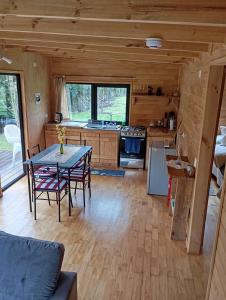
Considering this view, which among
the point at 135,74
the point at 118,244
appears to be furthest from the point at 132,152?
the point at 118,244

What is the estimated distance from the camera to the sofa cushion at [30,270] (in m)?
1.94

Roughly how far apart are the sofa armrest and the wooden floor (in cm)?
72

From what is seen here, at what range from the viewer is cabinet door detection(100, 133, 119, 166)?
6219 mm

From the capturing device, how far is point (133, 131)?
20.0 ft

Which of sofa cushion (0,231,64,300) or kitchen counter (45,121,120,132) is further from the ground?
kitchen counter (45,121,120,132)

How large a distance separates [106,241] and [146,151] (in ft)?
9.72

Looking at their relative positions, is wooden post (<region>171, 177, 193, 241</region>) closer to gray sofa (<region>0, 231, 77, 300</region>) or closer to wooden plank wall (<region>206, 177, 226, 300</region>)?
wooden plank wall (<region>206, 177, 226, 300</region>)

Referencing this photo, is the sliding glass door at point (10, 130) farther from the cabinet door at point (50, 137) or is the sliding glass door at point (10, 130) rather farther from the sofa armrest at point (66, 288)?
the sofa armrest at point (66, 288)

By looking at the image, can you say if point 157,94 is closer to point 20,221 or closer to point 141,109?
point 141,109

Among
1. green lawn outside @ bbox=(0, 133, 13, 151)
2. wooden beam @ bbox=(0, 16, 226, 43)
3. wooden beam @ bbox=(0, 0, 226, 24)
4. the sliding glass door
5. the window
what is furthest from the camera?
the window

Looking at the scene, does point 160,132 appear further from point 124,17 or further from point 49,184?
point 124,17

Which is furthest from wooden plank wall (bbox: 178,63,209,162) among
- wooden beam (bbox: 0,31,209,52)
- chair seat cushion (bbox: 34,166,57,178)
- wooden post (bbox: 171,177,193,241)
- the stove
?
chair seat cushion (bbox: 34,166,57,178)

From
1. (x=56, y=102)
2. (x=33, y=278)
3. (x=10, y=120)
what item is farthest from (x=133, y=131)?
(x=33, y=278)

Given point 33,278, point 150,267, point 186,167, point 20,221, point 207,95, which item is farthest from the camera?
point 20,221
